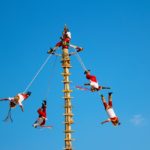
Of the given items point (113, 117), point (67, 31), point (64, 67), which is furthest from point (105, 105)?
point (67, 31)

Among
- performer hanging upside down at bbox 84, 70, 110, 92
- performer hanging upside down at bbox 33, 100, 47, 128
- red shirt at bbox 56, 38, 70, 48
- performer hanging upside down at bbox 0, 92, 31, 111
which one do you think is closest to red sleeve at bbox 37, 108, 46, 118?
performer hanging upside down at bbox 33, 100, 47, 128

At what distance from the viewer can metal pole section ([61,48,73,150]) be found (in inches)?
1203

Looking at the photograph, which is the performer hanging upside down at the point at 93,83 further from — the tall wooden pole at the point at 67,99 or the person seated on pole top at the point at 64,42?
the person seated on pole top at the point at 64,42

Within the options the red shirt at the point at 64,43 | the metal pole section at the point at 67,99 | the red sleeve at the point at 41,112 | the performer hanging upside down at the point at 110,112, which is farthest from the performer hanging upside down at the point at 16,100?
the performer hanging upside down at the point at 110,112

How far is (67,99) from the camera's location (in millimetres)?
31312

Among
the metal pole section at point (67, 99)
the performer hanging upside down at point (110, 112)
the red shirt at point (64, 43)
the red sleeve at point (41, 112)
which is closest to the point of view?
the metal pole section at point (67, 99)

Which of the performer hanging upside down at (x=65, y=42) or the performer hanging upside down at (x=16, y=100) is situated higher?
the performer hanging upside down at (x=65, y=42)

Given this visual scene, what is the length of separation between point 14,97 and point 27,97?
0.87 m

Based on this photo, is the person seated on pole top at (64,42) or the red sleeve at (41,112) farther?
the person seated on pole top at (64,42)

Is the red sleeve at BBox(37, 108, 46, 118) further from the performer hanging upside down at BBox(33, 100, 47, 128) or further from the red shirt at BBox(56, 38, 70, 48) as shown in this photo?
the red shirt at BBox(56, 38, 70, 48)

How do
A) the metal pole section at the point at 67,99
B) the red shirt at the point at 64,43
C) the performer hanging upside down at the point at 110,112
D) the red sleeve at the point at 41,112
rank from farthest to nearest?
the red shirt at the point at 64,43 → the red sleeve at the point at 41,112 → the performer hanging upside down at the point at 110,112 → the metal pole section at the point at 67,99

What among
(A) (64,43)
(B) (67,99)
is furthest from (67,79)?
(A) (64,43)

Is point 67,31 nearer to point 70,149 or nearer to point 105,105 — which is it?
point 105,105

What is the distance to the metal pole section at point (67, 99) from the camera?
30547 millimetres
